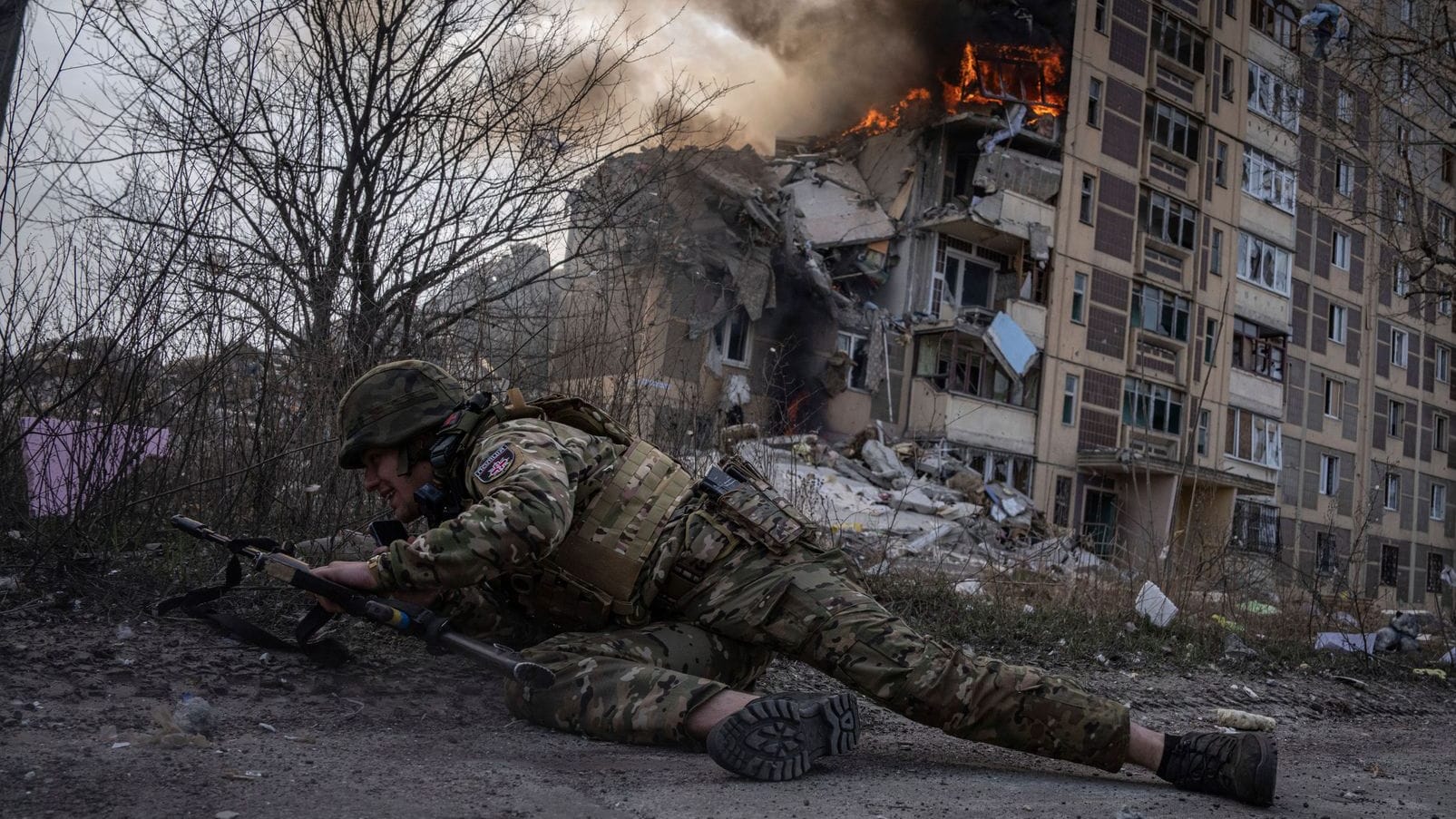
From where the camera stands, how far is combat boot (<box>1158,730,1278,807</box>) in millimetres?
2637

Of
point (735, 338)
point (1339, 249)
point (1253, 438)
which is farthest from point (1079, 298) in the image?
point (1339, 249)

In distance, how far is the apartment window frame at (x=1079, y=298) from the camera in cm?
2525

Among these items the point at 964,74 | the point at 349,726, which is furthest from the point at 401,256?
the point at 964,74

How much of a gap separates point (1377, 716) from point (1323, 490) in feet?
98.4

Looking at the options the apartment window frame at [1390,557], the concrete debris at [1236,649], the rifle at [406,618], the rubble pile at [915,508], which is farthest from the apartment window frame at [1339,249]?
the rifle at [406,618]

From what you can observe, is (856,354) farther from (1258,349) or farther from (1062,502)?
(1258,349)

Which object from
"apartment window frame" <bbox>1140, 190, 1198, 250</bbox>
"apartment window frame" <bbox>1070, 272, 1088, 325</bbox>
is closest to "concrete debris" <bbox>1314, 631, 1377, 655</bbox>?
"apartment window frame" <bbox>1070, 272, 1088, 325</bbox>

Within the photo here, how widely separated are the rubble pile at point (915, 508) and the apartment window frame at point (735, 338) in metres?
2.49

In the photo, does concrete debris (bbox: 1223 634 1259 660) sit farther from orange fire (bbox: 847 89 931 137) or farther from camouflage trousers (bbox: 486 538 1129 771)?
orange fire (bbox: 847 89 931 137)

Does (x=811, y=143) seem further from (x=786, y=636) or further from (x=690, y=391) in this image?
(x=786, y=636)

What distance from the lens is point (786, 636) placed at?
2879 millimetres

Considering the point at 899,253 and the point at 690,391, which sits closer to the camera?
the point at 690,391

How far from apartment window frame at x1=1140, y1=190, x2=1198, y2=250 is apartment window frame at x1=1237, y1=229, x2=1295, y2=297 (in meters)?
1.83

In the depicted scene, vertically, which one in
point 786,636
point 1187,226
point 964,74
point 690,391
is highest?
point 964,74
